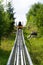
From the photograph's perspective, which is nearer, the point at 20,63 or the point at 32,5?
the point at 20,63

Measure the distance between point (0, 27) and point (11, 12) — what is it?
36.1 metres

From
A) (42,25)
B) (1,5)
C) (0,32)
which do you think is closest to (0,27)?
(0,32)

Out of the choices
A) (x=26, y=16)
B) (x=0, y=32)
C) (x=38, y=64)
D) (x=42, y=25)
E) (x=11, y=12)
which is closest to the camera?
(x=38, y=64)

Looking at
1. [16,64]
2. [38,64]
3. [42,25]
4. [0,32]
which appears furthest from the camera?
[42,25]

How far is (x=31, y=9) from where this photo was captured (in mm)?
102312

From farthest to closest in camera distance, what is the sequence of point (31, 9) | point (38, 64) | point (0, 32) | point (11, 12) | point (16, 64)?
point (31, 9) → point (11, 12) → point (0, 32) → point (38, 64) → point (16, 64)

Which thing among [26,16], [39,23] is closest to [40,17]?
[39,23]

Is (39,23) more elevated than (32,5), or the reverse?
(32,5)

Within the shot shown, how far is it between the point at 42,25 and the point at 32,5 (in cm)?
5505

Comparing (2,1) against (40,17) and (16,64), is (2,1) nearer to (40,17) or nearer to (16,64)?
(16,64)

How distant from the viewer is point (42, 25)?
1918 inches

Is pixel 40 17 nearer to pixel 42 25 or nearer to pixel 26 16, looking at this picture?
pixel 42 25

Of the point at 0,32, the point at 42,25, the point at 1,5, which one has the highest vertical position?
the point at 42,25

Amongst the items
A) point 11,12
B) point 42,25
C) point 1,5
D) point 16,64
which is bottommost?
point 16,64
